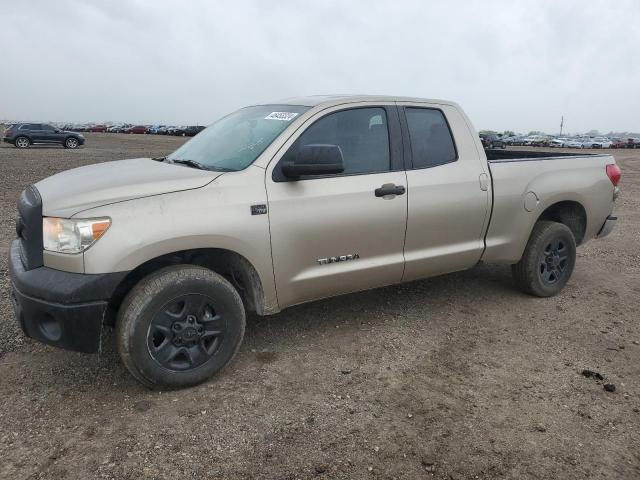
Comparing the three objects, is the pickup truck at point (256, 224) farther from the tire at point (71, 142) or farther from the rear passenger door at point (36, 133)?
the rear passenger door at point (36, 133)

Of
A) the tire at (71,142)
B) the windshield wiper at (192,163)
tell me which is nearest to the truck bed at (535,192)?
the windshield wiper at (192,163)

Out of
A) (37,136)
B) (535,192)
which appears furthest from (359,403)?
(37,136)

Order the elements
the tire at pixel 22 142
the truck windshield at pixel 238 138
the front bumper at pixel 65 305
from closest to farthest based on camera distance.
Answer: the front bumper at pixel 65 305 < the truck windshield at pixel 238 138 < the tire at pixel 22 142

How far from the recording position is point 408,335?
4160 millimetres

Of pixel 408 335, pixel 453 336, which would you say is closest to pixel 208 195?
pixel 408 335

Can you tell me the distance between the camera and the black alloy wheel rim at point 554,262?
16.3ft

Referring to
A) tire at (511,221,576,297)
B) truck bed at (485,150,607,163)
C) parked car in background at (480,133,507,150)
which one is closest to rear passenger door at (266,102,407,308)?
truck bed at (485,150,607,163)

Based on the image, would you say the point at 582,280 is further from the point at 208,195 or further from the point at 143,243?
the point at 143,243

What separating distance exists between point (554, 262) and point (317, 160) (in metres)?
2.96

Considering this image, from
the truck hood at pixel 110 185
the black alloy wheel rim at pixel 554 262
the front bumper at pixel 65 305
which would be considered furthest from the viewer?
the black alloy wheel rim at pixel 554 262

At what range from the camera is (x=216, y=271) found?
3.63 meters

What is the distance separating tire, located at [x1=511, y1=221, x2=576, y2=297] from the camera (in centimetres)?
486

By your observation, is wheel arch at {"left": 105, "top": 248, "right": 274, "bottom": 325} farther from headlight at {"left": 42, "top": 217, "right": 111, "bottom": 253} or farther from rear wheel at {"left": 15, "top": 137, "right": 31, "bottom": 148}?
rear wheel at {"left": 15, "top": 137, "right": 31, "bottom": 148}

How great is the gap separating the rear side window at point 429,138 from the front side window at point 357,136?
10.7 inches
